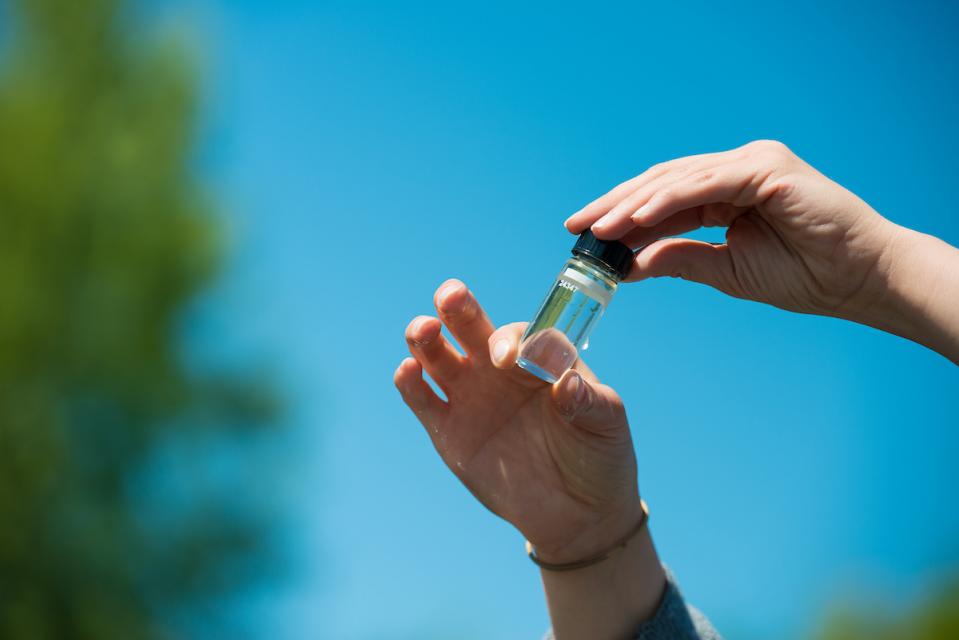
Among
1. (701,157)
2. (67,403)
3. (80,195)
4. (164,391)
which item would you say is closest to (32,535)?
(67,403)

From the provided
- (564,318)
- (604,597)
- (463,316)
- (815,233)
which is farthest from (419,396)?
(815,233)

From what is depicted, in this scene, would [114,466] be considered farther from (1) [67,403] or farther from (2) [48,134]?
(2) [48,134]

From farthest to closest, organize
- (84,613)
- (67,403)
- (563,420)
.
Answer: (67,403), (84,613), (563,420)

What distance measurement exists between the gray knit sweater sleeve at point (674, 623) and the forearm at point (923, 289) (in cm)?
81

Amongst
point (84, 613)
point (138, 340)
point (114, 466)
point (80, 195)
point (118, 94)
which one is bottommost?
point (84, 613)

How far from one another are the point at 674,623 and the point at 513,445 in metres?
0.56

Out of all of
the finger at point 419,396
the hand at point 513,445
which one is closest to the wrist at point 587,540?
the hand at point 513,445

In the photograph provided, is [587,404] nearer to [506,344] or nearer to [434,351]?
[506,344]

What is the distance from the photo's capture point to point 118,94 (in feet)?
32.2

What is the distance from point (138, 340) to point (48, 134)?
7.78 feet

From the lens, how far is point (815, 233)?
1.67 metres

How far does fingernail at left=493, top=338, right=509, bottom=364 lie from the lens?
1724 millimetres

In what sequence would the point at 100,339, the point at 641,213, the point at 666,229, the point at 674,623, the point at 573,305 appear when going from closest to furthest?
the point at 641,213, the point at 573,305, the point at 666,229, the point at 674,623, the point at 100,339

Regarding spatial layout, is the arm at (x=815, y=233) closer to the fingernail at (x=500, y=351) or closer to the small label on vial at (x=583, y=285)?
the small label on vial at (x=583, y=285)
